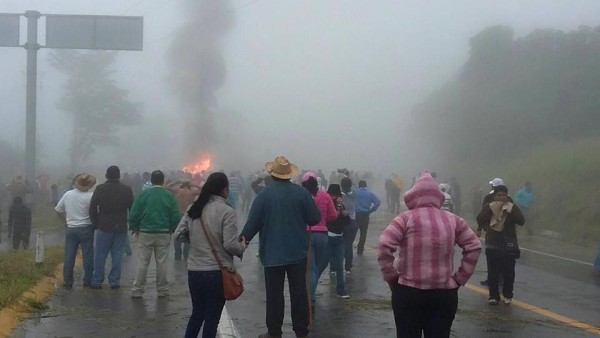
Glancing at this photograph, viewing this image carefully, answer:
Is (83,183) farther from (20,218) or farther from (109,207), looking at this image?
(20,218)

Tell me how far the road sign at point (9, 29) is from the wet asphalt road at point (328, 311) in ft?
49.1

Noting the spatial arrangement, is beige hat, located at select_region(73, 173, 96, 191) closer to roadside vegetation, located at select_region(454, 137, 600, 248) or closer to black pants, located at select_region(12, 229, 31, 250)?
black pants, located at select_region(12, 229, 31, 250)

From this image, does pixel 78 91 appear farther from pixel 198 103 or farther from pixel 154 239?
pixel 154 239

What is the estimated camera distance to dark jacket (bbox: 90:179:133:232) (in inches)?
455

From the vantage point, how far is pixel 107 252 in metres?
11.8

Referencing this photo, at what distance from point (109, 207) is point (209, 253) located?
4726 mm

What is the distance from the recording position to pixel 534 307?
11.1m

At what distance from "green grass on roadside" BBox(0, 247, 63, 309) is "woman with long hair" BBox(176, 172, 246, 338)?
10.1 ft

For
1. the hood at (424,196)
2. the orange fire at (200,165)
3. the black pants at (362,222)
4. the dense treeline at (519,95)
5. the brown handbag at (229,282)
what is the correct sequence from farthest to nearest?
1. the dense treeline at (519,95)
2. the orange fire at (200,165)
3. the black pants at (362,222)
4. the brown handbag at (229,282)
5. the hood at (424,196)

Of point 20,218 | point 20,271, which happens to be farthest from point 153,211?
point 20,218

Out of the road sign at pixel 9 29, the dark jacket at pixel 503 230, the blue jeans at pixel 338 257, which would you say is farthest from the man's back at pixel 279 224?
the road sign at pixel 9 29

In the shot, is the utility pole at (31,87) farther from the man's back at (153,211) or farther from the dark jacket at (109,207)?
the man's back at (153,211)

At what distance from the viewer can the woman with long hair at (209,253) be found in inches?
282

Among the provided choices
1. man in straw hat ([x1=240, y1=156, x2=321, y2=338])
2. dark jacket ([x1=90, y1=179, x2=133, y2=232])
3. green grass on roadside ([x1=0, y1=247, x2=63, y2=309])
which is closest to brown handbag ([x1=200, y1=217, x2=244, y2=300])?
man in straw hat ([x1=240, y1=156, x2=321, y2=338])
